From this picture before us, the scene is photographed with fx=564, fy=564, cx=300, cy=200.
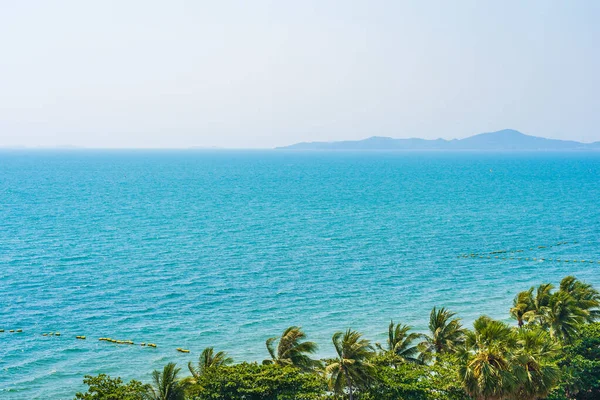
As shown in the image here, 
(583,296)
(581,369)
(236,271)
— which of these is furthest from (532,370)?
(236,271)

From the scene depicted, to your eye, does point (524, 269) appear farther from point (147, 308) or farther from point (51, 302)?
point (51, 302)

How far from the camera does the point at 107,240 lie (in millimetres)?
90438

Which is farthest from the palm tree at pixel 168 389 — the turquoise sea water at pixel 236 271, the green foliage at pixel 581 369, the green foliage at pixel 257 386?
the green foliage at pixel 581 369

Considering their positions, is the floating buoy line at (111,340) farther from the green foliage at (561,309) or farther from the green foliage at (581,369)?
the green foliage at (581,369)

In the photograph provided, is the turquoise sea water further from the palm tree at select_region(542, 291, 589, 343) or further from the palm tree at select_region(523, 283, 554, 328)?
the palm tree at select_region(542, 291, 589, 343)

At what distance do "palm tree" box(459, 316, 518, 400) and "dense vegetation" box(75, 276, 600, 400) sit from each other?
46 mm

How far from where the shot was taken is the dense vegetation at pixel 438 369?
27625 millimetres

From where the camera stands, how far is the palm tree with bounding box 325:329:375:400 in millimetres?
30953

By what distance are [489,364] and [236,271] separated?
162ft

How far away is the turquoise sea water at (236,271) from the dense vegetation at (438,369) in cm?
1324

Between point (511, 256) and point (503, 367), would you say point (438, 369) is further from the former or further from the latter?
point (511, 256)

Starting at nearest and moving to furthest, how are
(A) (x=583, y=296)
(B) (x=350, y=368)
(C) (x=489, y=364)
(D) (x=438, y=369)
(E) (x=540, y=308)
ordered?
(C) (x=489, y=364)
(B) (x=350, y=368)
(D) (x=438, y=369)
(E) (x=540, y=308)
(A) (x=583, y=296)

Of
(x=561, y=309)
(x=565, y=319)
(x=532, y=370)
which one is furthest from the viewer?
(x=561, y=309)

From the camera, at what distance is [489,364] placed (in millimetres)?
26828
